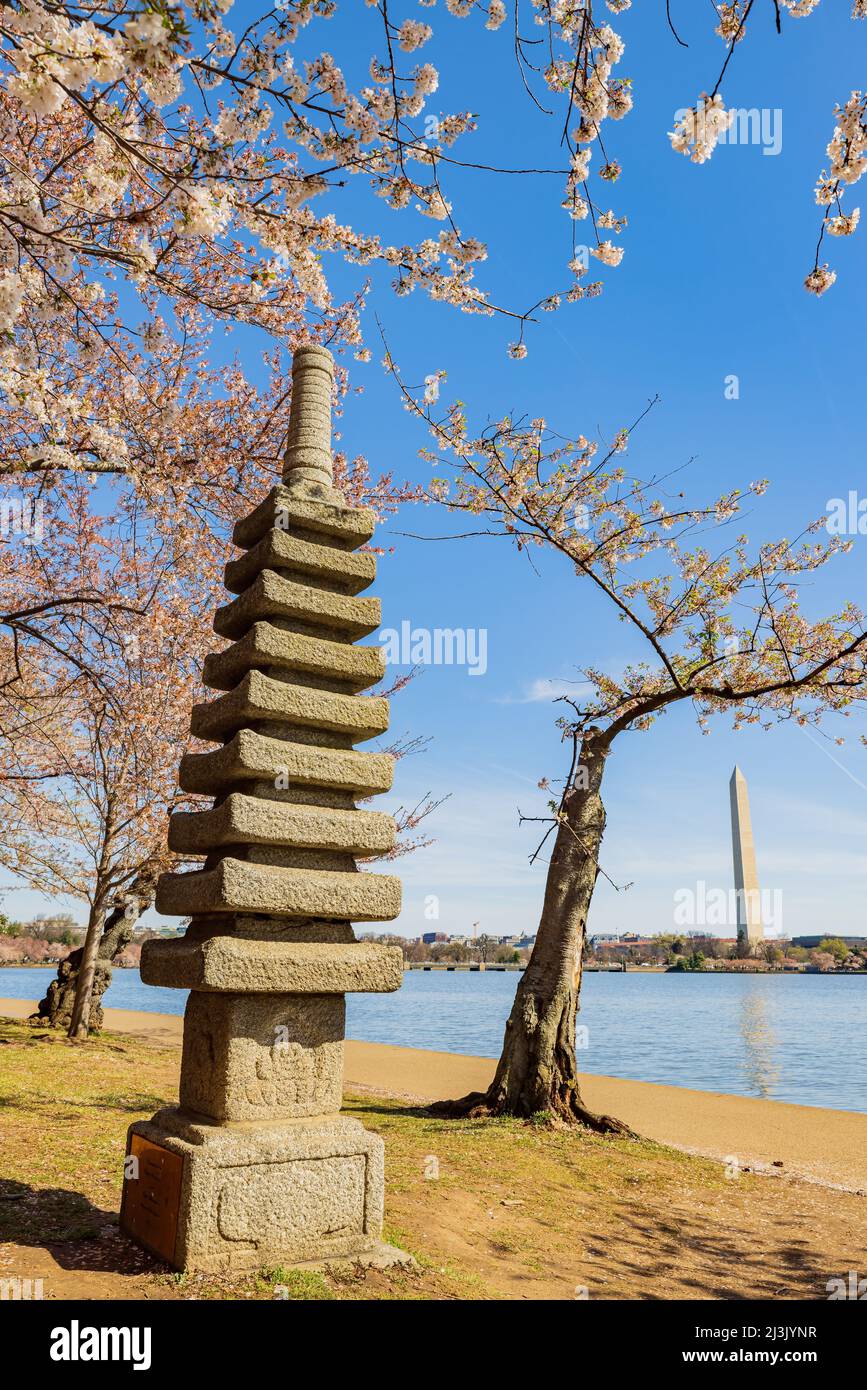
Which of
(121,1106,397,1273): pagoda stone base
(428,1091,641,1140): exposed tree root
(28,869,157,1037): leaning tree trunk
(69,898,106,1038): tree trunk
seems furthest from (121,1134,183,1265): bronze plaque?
(28,869,157,1037): leaning tree trunk

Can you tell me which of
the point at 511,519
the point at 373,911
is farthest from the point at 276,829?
the point at 511,519

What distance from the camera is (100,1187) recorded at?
761 cm

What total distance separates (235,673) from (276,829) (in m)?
1.42

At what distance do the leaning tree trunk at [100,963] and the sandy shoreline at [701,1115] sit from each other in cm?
554

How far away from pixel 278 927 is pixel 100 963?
1452 centimetres

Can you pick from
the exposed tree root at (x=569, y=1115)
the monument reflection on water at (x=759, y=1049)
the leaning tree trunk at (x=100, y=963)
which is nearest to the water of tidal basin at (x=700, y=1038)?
the monument reflection on water at (x=759, y=1049)

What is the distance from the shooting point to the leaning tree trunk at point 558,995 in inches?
489

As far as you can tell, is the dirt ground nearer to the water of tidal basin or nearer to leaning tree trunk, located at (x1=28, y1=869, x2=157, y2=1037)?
leaning tree trunk, located at (x1=28, y1=869, x2=157, y2=1037)

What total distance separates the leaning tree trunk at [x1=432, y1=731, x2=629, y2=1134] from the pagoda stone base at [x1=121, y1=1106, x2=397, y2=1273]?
6612 millimetres

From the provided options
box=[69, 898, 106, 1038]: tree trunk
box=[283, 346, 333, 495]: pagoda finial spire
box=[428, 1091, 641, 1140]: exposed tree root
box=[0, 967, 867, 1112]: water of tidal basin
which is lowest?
box=[0, 967, 867, 1112]: water of tidal basin

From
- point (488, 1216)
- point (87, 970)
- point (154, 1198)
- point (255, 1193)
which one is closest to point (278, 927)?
point (255, 1193)

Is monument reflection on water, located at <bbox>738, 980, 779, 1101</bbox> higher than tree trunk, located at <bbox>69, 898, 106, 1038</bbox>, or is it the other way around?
tree trunk, located at <bbox>69, 898, 106, 1038</bbox>

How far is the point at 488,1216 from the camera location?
26.8 feet

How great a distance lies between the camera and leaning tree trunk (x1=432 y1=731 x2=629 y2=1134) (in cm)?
1243
